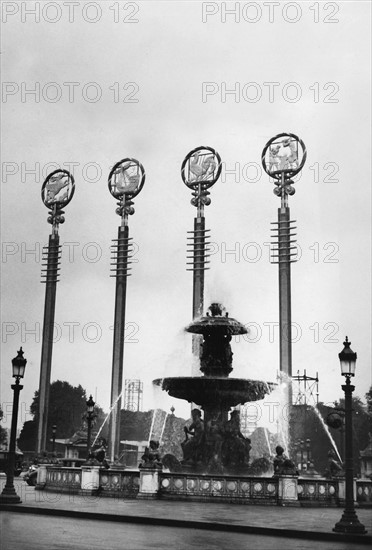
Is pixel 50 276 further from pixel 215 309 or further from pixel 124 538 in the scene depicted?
pixel 124 538

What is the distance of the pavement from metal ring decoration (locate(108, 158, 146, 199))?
3386 centimetres

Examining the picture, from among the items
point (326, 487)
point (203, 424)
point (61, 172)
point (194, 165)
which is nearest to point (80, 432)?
point (61, 172)

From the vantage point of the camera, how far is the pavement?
13.0 m

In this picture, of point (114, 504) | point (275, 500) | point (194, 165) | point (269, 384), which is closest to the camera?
point (114, 504)

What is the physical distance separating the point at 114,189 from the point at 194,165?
6.52m

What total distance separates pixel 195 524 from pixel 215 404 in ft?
33.6

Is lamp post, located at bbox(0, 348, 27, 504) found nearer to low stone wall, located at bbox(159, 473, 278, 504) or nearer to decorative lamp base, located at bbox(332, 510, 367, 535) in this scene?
low stone wall, located at bbox(159, 473, 278, 504)

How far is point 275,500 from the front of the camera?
19.4 meters

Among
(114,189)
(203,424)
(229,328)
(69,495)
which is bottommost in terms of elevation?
(69,495)

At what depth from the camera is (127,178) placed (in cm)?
5272

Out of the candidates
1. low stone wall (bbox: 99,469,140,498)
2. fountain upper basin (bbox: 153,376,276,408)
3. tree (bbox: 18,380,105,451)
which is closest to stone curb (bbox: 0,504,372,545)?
low stone wall (bbox: 99,469,140,498)

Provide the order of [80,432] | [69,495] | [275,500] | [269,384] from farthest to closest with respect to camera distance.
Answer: [80,432], [269,384], [69,495], [275,500]

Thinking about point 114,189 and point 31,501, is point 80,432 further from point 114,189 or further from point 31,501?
point 31,501

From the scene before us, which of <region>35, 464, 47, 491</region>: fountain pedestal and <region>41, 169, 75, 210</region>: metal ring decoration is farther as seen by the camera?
<region>41, 169, 75, 210</region>: metal ring decoration
